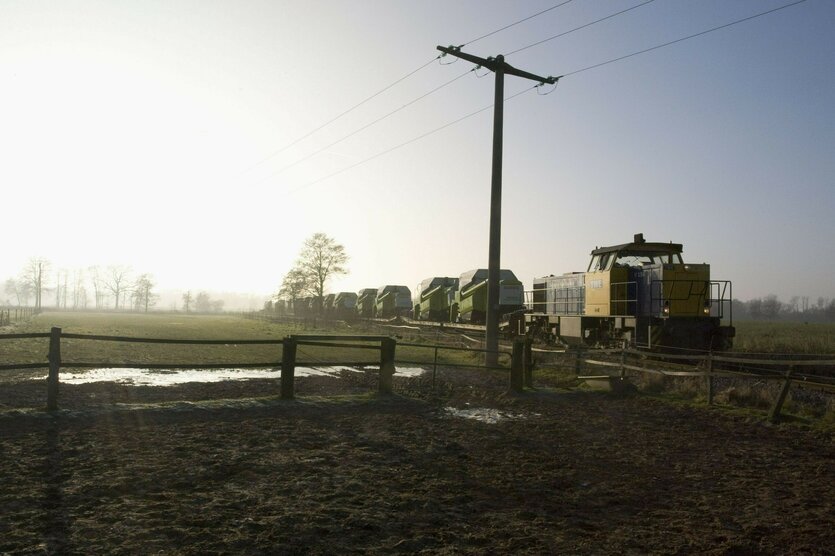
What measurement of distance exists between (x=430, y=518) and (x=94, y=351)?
72.3ft

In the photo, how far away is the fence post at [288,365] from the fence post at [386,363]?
1.78m

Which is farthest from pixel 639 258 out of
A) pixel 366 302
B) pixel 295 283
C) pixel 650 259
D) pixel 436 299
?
pixel 295 283

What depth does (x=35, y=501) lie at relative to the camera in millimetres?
4766

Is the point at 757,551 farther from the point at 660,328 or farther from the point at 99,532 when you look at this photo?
the point at 660,328

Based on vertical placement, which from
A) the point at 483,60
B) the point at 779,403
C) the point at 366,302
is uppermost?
the point at 483,60

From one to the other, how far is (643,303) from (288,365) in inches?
478

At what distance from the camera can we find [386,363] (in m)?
11.1

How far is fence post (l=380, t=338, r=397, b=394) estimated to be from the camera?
11.0 m

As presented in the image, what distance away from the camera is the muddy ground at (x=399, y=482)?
4273 mm

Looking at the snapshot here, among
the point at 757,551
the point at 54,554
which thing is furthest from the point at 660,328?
the point at 54,554

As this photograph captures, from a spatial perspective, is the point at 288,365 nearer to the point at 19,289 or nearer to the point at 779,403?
the point at 779,403

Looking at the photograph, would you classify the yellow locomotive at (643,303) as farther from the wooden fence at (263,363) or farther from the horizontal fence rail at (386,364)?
the wooden fence at (263,363)

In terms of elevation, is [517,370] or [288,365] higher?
[288,365]

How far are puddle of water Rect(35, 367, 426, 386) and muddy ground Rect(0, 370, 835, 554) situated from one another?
255 inches
